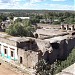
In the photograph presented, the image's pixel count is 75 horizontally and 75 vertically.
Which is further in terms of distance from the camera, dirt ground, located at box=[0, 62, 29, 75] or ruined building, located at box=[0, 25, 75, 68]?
dirt ground, located at box=[0, 62, 29, 75]

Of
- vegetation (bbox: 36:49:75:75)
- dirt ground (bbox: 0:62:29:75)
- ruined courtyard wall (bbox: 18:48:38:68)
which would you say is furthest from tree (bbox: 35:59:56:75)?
dirt ground (bbox: 0:62:29:75)

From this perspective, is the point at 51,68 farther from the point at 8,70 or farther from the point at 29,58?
the point at 8,70

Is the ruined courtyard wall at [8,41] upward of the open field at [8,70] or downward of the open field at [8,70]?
upward

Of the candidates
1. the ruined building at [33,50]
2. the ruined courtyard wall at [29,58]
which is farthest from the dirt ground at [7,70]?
the ruined courtyard wall at [29,58]

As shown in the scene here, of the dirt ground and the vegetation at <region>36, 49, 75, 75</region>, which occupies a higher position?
the vegetation at <region>36, 49, 75, 75</region>

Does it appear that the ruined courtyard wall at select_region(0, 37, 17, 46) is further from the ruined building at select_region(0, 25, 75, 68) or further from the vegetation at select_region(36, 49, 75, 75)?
the vegetation at select_region(36, 49, 75, 75)

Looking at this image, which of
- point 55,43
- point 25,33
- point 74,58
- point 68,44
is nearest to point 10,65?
point 55,43

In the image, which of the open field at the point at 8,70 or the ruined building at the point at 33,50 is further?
the open field at the point at 8,70

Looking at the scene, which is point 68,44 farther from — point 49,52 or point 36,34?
point 36,34

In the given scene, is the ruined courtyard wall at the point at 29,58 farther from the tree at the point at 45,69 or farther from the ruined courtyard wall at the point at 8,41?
the tree at the point at 45,69

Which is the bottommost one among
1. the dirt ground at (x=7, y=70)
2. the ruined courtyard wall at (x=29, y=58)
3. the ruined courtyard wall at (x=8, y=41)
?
the dirt ground at (x=7, y=70)

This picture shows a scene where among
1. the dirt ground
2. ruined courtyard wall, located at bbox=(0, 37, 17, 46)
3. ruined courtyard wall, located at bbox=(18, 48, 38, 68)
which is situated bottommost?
the dirt ground

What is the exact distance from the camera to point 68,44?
1095 inches

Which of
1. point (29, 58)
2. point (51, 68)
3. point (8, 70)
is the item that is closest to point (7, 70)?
point (8, 70)
